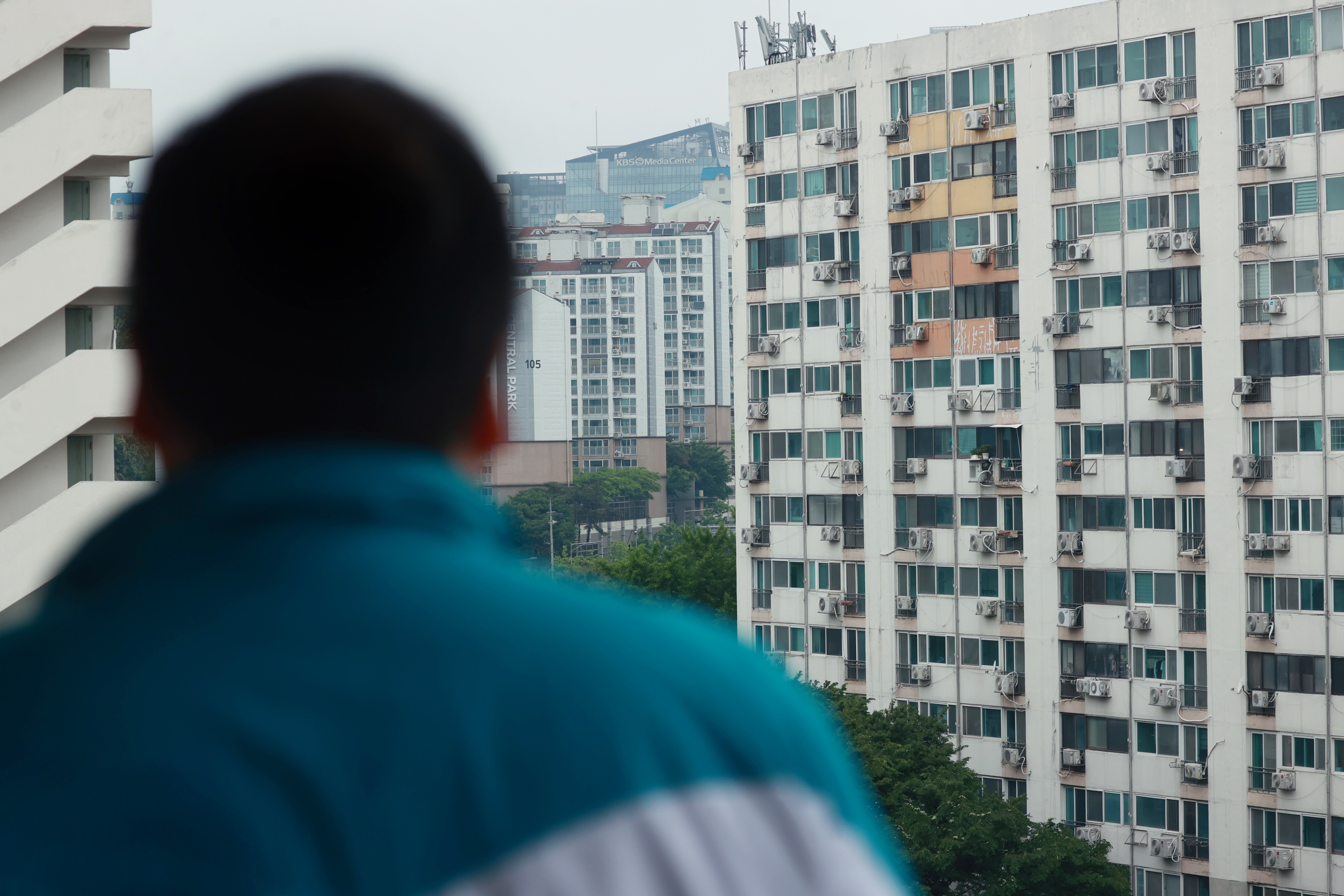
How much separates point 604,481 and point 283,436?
39590mm

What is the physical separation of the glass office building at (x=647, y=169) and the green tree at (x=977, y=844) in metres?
75.7

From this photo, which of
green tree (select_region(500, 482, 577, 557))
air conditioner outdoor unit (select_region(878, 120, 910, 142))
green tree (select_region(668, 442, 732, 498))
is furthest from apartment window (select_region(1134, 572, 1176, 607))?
green tree (select_region(668, 442, 732, 498))

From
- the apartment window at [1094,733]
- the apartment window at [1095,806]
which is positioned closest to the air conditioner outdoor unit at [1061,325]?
→ the apartment window at [1094,733]

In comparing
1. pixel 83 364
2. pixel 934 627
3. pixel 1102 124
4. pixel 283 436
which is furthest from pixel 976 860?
pixel 283 436

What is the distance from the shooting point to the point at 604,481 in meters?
40.2

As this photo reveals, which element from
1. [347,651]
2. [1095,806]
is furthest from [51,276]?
[1095,806]

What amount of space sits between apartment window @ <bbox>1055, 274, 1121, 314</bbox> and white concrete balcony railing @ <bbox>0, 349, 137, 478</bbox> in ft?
44.4

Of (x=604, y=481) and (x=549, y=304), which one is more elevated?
(x=549, y=304)

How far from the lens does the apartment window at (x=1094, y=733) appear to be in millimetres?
16125

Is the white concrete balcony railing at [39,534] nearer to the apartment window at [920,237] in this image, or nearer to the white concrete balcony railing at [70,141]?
the white concrete balcony railing at [70,141]

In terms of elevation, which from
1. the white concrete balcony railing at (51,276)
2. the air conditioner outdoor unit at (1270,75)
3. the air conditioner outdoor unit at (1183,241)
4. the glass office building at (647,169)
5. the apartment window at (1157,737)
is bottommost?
the apartment window at (1157,737)

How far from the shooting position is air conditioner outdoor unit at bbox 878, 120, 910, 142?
17.9m

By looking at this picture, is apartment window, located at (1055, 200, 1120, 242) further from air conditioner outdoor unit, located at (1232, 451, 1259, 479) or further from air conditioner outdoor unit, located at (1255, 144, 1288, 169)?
air conditioner outdoor unit, located at (1232, 451, 1259, 479)

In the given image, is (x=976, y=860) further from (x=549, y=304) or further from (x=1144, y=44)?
(x=549, y=304)
